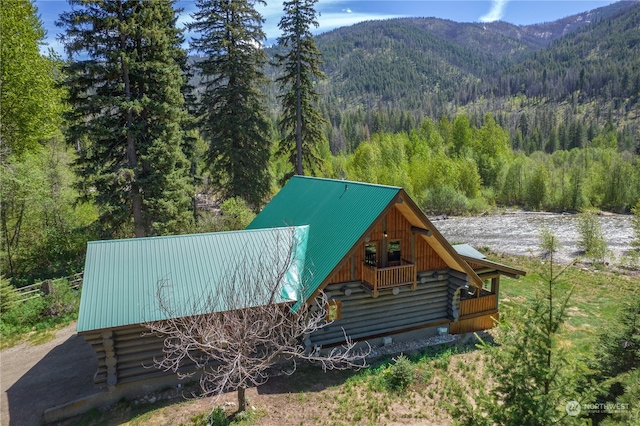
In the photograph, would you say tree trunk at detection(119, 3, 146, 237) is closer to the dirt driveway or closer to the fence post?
the fence post

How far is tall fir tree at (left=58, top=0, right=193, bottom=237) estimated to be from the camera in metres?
17.5

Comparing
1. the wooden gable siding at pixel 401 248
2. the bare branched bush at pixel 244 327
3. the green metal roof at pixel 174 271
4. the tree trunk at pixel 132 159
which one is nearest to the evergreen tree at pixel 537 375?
the bare branched bush at pixel 244 327

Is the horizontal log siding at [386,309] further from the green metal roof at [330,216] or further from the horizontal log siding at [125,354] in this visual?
the horizontal log siding at [125,354]

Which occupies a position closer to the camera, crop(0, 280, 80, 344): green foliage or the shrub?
crop(0, 280, 80, 344): green foliage

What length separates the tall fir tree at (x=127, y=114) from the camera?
57.5 ft

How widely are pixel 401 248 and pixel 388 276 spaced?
1358mm

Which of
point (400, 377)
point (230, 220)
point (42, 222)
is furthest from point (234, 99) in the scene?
point (400, 377)

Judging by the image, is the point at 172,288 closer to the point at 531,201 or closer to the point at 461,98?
the point at 531,201

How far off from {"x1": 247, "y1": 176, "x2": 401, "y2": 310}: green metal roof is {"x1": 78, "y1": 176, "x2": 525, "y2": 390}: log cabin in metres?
0.05

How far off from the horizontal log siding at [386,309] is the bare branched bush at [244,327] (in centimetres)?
57

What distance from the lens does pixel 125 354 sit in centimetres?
1075

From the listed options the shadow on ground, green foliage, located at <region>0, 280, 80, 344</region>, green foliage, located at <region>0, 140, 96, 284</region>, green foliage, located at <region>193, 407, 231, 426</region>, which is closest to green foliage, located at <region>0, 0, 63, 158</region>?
green foliage, located at <region>0, 140, 96, 284</region>

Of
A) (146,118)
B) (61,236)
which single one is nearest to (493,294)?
(146,118)

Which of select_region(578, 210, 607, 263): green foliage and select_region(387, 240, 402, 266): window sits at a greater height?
select_region(387, 240, 402, 266): window
